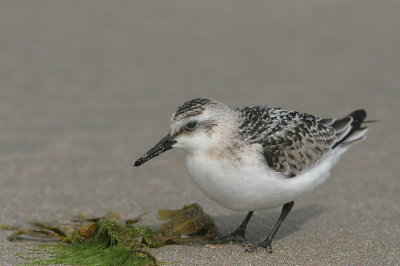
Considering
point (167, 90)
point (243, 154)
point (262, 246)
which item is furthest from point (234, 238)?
point (167, 90)

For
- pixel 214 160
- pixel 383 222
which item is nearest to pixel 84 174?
pixel 214 160

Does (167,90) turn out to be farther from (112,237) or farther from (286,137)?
(112,237)

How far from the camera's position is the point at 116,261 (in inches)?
176

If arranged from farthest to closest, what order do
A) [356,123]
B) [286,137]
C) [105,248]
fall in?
[356,123] → [286,137] → [105,248]

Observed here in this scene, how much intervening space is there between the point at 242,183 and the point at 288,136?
873 millimetres

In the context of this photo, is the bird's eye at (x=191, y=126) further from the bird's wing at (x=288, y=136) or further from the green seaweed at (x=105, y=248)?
the green seaweed at (x=105, y=248)

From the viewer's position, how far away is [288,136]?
5168 mm

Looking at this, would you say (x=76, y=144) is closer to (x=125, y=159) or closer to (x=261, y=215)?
(x=125, y=159)

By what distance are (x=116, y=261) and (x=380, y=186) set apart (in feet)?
14.7

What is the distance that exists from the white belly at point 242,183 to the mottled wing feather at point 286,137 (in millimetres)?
157

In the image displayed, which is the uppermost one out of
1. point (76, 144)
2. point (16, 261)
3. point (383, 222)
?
point (76, 144)

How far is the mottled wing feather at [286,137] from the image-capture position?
16.2 ft

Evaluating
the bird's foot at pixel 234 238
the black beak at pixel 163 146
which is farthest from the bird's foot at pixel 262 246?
the black beak at pixel 163 146

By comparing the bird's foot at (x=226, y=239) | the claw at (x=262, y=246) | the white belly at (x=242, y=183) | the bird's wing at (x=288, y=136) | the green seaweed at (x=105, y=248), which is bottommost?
the claw at (x=262, y=246)
